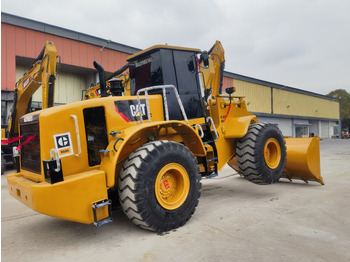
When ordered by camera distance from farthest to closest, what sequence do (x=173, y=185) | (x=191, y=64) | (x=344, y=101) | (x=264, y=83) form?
(x=344, y=101) → (x=264, y=83) → (x=191, y=64) → (x=173, y=185)

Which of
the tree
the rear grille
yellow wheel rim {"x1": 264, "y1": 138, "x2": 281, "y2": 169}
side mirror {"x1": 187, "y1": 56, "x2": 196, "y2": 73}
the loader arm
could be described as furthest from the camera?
the tree

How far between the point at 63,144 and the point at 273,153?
150 inches

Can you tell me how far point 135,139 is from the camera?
3.78 meters

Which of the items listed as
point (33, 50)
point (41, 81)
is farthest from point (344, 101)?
point (41, 81)

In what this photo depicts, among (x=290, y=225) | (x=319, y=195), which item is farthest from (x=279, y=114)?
(x=290, y=225)

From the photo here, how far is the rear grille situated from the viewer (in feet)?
11.1

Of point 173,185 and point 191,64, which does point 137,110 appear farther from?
point 191,64

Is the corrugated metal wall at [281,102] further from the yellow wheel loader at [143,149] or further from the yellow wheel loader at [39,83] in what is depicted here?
the yellow wheel loader at [143,149]

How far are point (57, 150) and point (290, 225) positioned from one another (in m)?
3.07

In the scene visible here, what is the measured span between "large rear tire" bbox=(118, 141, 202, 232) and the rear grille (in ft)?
3.53

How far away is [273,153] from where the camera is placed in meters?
5.27

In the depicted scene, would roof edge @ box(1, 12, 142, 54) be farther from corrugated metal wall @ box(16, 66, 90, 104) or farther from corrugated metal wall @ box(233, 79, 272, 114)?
corrugated metal wall @ box(233, 79, 272, 114)

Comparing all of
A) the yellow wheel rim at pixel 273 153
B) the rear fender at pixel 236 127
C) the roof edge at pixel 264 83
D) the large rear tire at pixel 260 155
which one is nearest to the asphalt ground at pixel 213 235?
the large rear tire at pixel 260 155

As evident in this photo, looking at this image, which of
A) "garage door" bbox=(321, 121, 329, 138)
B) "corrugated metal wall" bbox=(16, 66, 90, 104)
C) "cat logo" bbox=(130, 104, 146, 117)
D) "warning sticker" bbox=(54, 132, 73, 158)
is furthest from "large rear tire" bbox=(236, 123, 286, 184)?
"garage door" bbox=(321, 121, 329, 138)
